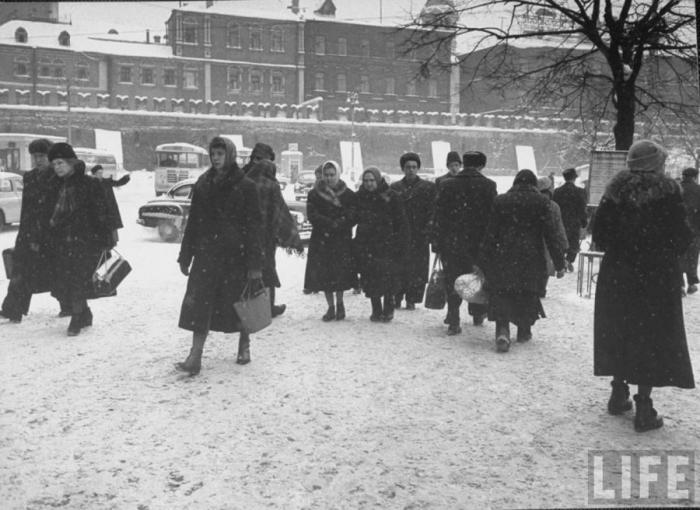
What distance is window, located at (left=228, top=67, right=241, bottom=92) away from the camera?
2222 inches

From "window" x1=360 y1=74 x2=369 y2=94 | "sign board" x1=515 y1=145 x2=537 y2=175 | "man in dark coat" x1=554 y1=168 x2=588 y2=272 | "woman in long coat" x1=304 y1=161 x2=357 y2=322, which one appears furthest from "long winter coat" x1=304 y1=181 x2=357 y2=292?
"window" x1=360 y1=74 x2=369 y2=94

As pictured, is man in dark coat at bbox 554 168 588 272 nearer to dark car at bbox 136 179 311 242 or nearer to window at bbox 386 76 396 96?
dark car at bbox 136 179 311 242

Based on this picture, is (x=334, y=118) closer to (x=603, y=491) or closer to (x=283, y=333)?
(x=283, y=333)

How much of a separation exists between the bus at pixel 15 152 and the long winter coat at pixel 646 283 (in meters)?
36.7

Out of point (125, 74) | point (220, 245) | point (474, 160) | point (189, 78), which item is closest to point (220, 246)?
point (220, 245)

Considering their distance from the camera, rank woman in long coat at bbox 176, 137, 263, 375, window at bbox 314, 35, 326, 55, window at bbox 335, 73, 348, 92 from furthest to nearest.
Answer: window at bbox 335, 73, 348, 92 < window at bbox 314, 35, 326, 55 < woman in long coat at bbox 176, 137, 263, 375

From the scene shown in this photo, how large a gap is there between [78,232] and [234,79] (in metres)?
52.1

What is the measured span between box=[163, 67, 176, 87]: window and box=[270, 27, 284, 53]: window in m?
7.89

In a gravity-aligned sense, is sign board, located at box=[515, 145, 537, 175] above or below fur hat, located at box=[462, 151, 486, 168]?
above

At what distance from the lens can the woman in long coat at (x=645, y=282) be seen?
14.0 feet

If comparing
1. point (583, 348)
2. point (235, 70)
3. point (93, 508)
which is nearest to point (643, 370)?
point (583, 348)

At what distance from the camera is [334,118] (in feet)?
189

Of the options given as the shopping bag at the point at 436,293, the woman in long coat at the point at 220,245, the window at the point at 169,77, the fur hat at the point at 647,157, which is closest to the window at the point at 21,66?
the window at the point at 169,77

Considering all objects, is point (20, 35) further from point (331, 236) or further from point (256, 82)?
point (331, 236)
